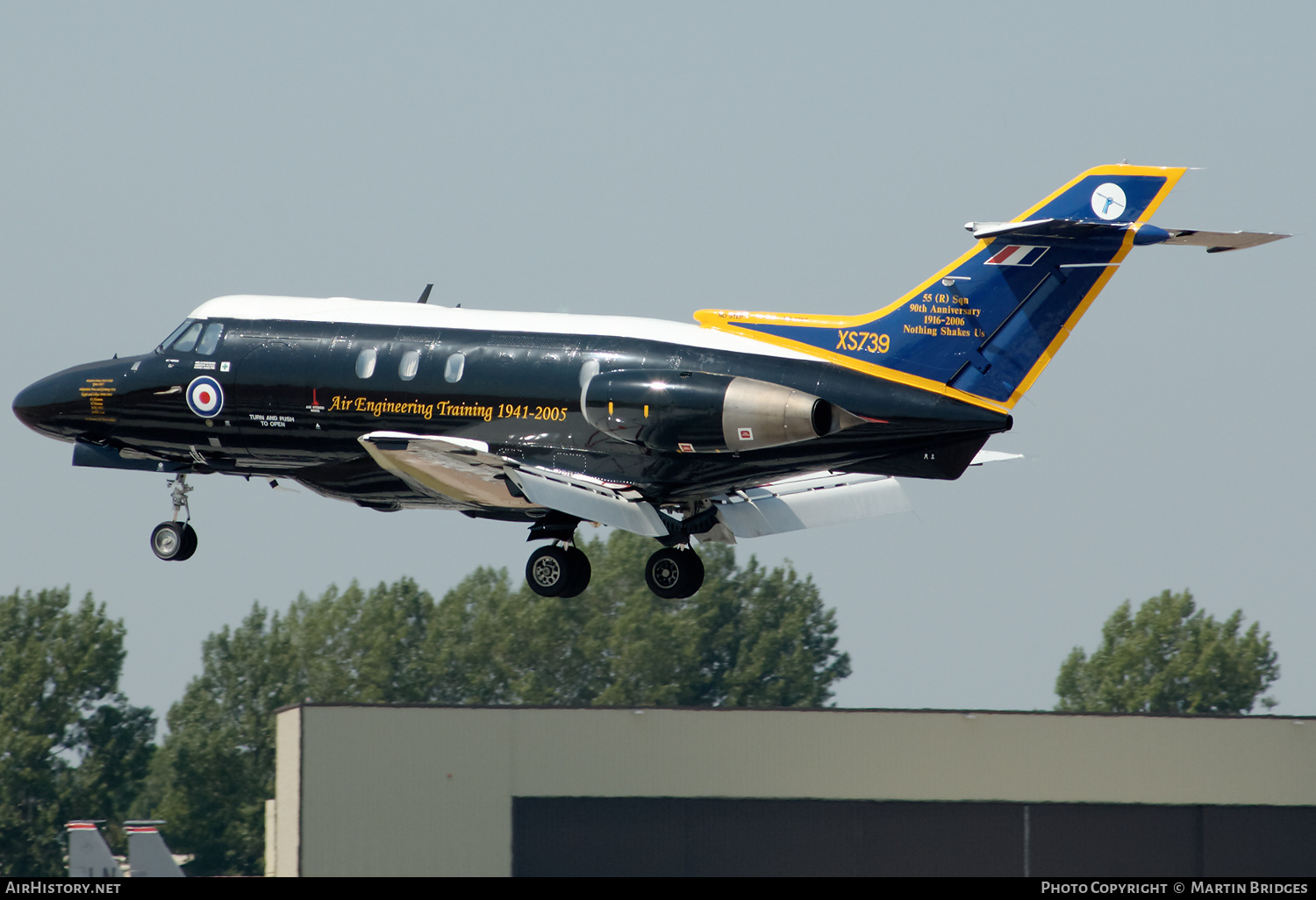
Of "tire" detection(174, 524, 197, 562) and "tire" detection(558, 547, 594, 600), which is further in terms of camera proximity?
"tire" detection(174, 524, 197, 562)

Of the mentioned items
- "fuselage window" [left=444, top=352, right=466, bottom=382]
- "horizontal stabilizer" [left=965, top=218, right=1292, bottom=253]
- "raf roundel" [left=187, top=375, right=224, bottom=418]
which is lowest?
"raf roundel" [left=187, top=375, right=224, bottom=418]

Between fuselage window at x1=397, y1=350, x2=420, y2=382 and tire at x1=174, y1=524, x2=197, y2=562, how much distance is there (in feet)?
19.5

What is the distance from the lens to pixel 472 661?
298ft

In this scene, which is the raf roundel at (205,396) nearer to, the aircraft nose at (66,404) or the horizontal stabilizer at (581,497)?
the aircraft nose at (66,404)

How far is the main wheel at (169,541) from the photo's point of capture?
35.7 metres

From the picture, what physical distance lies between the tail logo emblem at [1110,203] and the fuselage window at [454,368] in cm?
979

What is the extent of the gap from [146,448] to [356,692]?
182 feet

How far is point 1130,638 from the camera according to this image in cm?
9062

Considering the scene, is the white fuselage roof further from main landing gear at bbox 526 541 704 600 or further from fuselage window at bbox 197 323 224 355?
main landing gear at bbox 526 541 704 600

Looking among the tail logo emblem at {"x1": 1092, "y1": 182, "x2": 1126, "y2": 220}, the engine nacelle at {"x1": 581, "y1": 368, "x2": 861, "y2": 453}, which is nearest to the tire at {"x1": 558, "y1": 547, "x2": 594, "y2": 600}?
the engine nacelle at {"x1": 581, "y1": 368, "x2": 861, "y2": 453}

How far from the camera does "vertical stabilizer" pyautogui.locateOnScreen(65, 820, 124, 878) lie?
42344 mm

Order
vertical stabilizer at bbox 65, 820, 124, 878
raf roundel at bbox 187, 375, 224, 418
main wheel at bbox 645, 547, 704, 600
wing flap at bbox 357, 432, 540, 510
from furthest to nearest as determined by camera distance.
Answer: vertical stabilizer at bbox 65, 820, 124, 878 < raf roundel at bbox 187, 375, 224, 418 < main wheel at bbox 645, 547, 704, 600 < wing flap at bbox 357, 432, 540, 510
